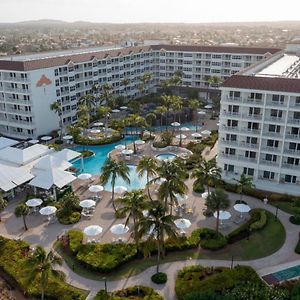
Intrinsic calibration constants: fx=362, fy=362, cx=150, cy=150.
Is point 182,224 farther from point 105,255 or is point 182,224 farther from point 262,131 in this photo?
point 262,131

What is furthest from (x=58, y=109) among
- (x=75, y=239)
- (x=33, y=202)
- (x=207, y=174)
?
(x=207, y=174)

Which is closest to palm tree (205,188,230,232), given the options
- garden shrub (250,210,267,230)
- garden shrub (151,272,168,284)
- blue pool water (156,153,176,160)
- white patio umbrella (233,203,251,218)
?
white patio umbrella (233,203,251,218)

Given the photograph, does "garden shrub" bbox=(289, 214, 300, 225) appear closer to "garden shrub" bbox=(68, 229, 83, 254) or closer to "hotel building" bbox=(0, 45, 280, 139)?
"garden shrub" bbox=(68, 229, 83, 254)

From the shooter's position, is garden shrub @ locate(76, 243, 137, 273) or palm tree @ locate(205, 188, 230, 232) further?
palm tree @ locate(205, 188, 230, 232)

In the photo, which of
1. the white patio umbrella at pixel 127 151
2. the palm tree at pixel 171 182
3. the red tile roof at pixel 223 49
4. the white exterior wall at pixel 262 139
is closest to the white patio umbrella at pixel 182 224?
the palm tree at pixel 171 182

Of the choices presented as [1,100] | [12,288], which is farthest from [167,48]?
[12,288]

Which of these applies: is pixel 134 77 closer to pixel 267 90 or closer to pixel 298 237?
pixel 267 90
